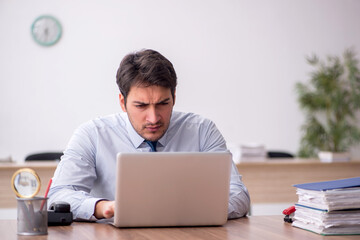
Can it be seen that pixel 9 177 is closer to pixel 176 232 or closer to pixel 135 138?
pixel 135 138

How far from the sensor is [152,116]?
223 centimetres

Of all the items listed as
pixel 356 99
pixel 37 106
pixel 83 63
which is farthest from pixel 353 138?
pixel 37 106

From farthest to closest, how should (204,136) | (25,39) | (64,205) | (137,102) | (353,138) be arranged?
(353,138) → (25,39) → (204,136) → (137,102) → (64,205)

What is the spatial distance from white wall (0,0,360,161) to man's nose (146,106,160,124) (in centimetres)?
402

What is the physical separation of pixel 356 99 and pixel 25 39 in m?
3.94

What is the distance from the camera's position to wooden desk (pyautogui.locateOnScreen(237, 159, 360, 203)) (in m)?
4.67

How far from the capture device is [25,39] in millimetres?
6109

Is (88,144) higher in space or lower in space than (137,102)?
lower

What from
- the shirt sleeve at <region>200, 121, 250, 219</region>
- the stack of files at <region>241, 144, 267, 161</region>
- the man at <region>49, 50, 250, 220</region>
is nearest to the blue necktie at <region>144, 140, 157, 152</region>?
the man at <region>49, 50, 250, 220</region>

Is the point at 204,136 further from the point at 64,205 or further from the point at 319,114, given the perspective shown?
the point at 319,114

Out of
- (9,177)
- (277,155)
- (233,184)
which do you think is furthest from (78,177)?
(277,155)

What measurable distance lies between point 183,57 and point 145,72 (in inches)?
171

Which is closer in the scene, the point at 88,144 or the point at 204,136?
the point at 88,144

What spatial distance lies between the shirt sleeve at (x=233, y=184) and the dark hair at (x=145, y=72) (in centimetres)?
30
